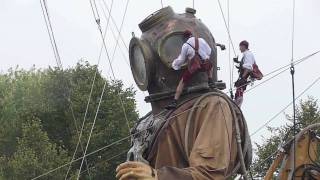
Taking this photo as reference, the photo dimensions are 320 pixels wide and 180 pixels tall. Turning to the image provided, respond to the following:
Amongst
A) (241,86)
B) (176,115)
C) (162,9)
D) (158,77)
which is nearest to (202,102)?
(176,115)

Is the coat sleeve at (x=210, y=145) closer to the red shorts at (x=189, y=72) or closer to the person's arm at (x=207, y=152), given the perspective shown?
the person's arm at (x=207, y=152)

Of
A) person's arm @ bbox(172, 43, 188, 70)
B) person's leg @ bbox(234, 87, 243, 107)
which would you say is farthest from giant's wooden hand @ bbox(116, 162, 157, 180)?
person's leg @ bbox(234, 87, 243, 107)

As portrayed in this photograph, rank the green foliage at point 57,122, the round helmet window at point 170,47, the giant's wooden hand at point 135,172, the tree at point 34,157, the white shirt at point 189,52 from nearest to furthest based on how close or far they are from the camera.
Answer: the giant's wooden hand at point 135,172, the white shirt at point 189,52, the round helmet window at point 170,47, the tree at point 34,157, the green foliage at point 57,122

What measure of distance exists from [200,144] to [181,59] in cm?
55

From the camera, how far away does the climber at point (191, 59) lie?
3650mm

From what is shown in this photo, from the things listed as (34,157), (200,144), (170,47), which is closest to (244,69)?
(170,47)

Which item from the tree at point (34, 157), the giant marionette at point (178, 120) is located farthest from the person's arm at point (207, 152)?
the tree at point (34, 157)

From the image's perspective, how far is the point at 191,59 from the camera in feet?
12.0

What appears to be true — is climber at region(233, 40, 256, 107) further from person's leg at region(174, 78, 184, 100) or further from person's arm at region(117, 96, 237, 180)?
person's arm at region(117, 96, 237, 180)

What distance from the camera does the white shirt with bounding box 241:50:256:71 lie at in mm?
5816

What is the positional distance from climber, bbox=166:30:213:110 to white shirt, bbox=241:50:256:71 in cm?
211

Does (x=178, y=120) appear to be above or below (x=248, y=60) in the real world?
below

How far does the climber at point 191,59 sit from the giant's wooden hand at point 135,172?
63cm

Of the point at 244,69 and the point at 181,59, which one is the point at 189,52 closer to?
the point at 181,59
